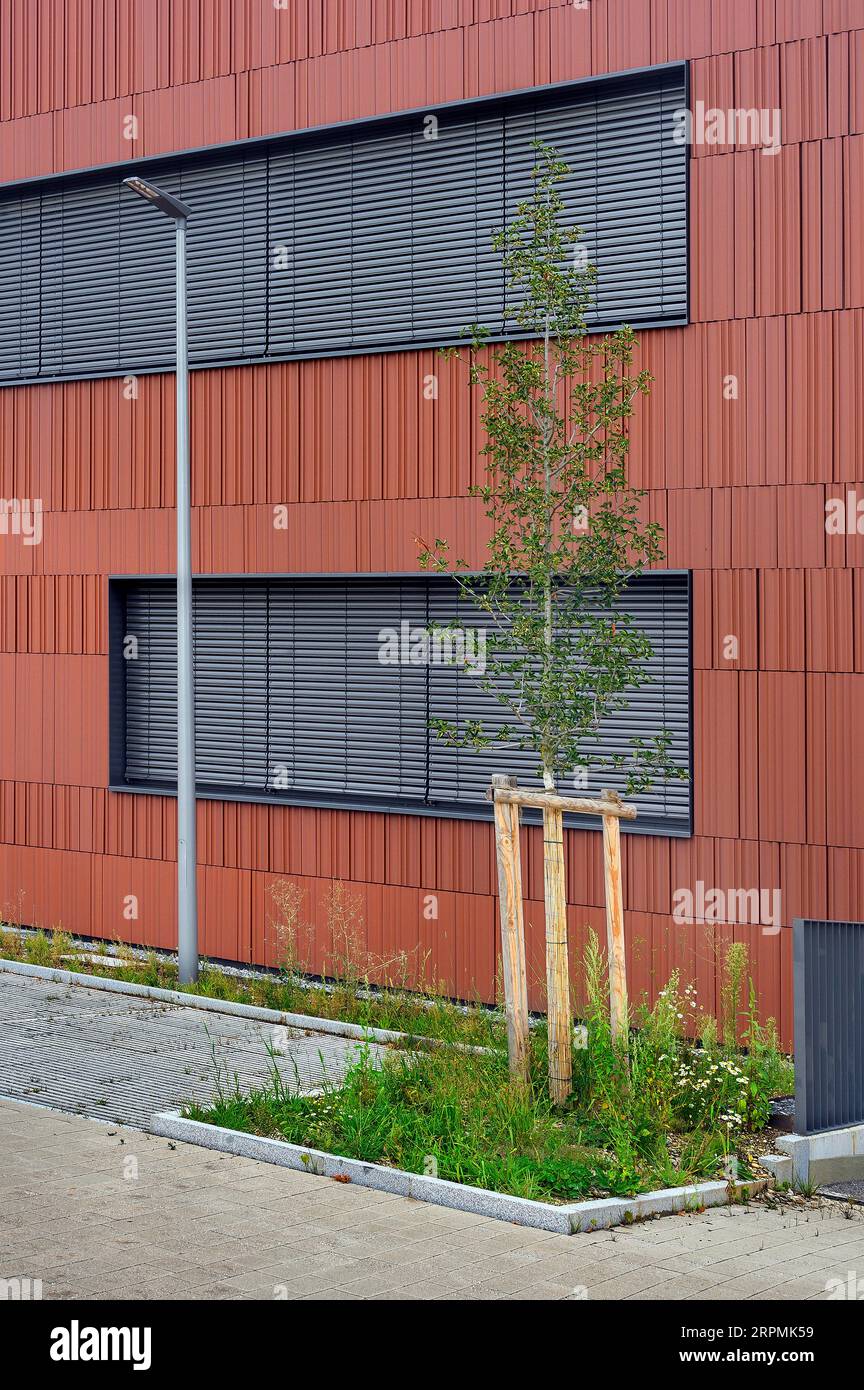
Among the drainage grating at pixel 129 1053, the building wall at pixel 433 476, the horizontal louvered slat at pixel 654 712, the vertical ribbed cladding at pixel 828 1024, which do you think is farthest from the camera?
the horizontal louvered slat at pixel 654 712

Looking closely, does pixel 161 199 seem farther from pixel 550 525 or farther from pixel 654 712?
pixel 654 712

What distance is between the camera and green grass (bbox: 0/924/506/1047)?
11656 mm

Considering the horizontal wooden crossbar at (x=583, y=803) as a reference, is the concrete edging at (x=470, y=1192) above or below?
below

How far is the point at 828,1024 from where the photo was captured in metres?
9.66

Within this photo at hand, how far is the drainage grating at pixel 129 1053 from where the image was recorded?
36.3 ft

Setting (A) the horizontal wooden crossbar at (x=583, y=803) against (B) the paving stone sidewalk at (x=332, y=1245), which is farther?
(A) the horizontal wooden crossbar at (x=583, y=803)

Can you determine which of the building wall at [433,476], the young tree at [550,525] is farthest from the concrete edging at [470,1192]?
the building wall at [433,476]

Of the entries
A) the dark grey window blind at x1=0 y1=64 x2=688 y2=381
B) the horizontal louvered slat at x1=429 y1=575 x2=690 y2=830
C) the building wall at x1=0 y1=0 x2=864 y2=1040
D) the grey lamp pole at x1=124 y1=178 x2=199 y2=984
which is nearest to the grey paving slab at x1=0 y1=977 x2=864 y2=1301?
the grey lamp pole at x1=124 y1=178 x2=199 y2=984

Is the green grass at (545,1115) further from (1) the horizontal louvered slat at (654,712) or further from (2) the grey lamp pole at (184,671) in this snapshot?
(2) the grey lamp pole at (184,671)

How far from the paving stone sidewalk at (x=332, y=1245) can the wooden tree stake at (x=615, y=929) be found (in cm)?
147

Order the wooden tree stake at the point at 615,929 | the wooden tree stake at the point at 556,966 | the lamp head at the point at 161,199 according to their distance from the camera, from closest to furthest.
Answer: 1. the wooden tree stake at the point at 556,966
2. the wooden tree stake at the point at 615,929
3. the lamp head at the point at 161,199

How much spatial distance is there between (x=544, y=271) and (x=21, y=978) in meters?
8.17

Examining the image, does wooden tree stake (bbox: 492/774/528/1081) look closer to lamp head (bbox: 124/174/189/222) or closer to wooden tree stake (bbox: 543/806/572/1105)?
wooden tree stake (bbox: 543/806/572/1105)

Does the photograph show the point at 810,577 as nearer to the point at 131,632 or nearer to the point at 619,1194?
the point at 619,1194
